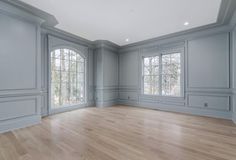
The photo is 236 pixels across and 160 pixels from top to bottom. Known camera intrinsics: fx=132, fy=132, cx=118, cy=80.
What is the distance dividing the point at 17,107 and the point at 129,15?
11.7 ft

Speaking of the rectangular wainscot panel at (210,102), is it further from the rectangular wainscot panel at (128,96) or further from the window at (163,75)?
the rectangular wainscot panel at (128,96)

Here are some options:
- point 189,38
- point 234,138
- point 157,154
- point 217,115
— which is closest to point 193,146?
point 157,154

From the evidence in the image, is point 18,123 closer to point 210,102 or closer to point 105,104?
point 105,104

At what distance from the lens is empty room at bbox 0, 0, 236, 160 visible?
2.32m

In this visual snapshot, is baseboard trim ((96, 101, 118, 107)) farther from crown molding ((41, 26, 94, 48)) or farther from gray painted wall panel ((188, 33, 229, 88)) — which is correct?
gray painted wall panel ((188, 33, 229, 88))

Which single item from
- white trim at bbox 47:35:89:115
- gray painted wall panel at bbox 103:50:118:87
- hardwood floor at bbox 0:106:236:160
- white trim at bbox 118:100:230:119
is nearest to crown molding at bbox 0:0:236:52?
white trim at bbox 47:35:89:115

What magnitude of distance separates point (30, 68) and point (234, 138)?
4.78 meters

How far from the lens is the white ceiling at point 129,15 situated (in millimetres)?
2941

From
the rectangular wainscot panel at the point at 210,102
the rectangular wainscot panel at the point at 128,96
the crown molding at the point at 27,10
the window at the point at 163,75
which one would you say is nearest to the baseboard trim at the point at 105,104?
the rectangular wainscot panel at the point at 128,96

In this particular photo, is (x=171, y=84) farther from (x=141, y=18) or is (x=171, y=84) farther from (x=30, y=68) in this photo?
(x=30, y=68)

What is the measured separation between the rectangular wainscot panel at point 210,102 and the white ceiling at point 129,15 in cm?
230

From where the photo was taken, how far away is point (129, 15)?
3480 millimetres

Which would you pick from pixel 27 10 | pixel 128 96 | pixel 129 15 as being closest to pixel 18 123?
pixel 27 10

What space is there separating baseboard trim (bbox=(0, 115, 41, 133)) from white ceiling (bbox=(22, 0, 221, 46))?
8.77ft
